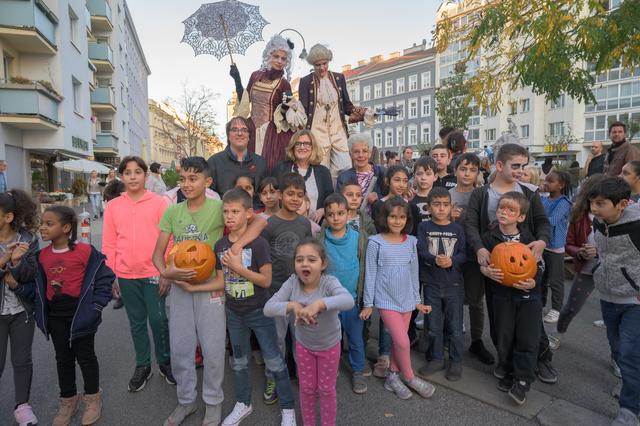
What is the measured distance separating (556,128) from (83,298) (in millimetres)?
52585

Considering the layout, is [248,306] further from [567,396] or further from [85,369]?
[567,396]

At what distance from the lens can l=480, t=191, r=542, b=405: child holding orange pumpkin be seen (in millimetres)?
3404

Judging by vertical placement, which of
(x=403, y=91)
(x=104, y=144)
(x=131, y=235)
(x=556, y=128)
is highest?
(x=403, y=91)

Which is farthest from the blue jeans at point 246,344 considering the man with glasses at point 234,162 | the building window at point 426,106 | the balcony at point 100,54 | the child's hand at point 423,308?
the building window at point 426,106

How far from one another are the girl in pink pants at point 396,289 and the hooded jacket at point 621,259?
4.57 ft

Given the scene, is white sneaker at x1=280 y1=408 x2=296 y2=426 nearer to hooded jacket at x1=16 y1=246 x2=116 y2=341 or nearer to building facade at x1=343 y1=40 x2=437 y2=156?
hooded jacket at x1=16 y1=246 x2=116 y2=341

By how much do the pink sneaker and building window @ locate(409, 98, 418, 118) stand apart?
6208 cm

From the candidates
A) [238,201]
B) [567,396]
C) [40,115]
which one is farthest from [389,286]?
[40,115]

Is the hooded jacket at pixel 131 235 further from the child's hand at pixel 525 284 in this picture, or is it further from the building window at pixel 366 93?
the building window at pixel 366 93

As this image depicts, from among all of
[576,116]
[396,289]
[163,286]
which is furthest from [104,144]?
[576,116]

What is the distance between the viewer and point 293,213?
3.80m

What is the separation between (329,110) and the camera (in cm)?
590

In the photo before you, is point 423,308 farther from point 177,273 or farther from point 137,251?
point 137,251

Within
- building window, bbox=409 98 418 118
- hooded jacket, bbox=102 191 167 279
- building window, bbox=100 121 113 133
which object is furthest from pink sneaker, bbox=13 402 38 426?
building window, bbox=409 98 418 118
